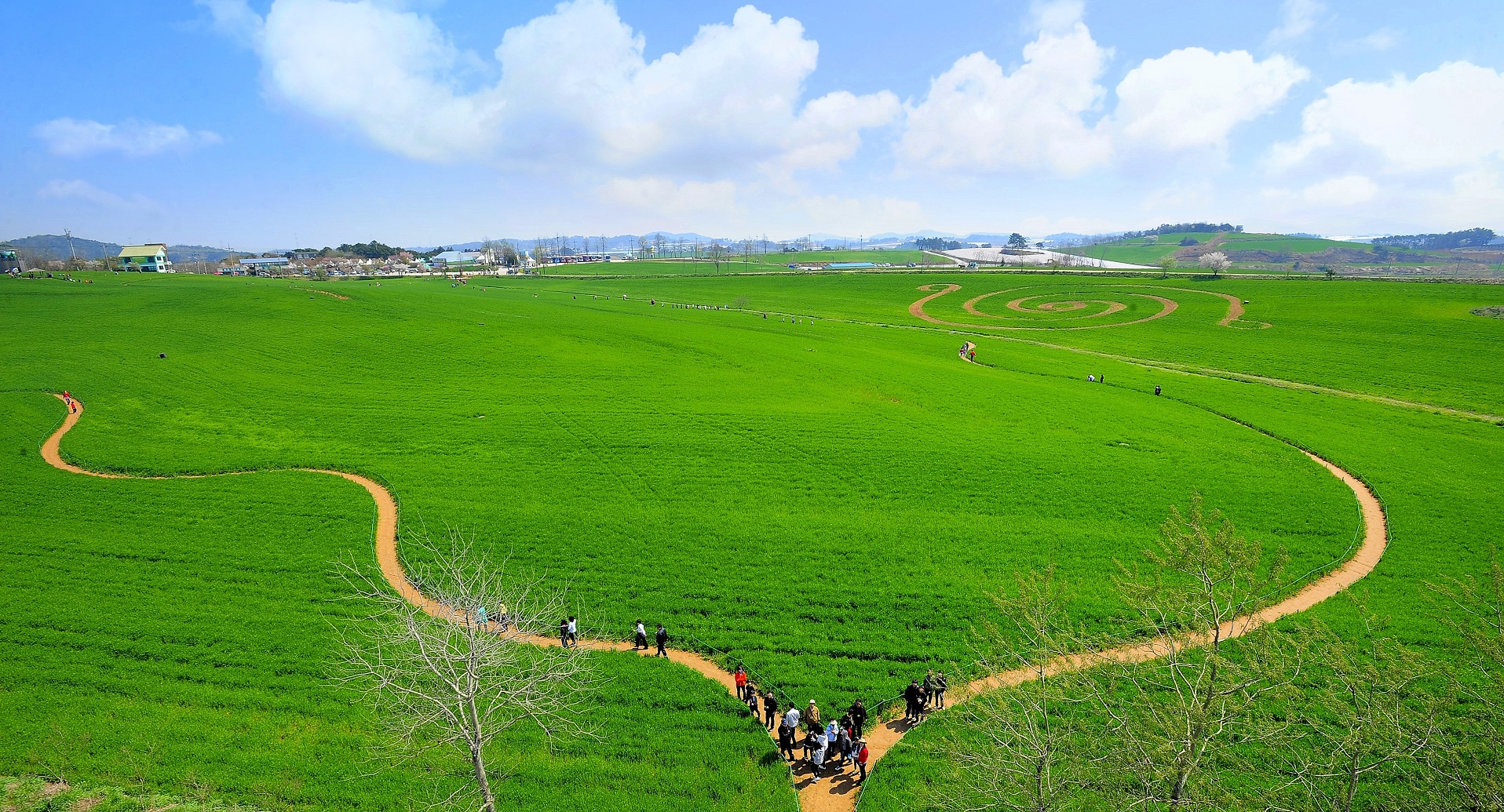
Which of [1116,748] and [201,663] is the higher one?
[1116,748]

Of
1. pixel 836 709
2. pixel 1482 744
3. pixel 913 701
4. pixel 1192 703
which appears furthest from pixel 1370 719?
pixel 836 709

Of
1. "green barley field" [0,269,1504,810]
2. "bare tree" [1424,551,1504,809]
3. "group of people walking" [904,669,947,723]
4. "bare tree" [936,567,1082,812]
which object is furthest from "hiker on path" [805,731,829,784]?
"bare tree" [1424,551,1504,809]

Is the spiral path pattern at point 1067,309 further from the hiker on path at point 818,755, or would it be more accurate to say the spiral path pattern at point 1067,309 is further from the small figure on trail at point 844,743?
the hiker on path at point 818,755

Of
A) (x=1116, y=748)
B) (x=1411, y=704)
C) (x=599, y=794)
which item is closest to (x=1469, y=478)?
(x=1411, y=704)

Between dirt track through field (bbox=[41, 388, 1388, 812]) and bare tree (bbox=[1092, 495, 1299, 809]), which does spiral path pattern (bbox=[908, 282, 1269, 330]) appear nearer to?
dirt track through field (bbox=[41, 388, 1388, 812])

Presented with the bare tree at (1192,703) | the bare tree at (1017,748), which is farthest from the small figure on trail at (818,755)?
the bare tree at (1192,703)

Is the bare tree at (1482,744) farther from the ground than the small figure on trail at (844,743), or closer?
farther from the ground

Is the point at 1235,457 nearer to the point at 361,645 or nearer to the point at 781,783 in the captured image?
the point at 781,783
